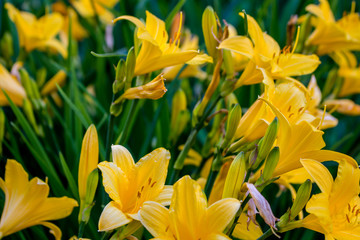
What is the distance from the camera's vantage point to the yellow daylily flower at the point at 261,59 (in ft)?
2.32

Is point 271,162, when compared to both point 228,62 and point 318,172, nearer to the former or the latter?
point 318,172

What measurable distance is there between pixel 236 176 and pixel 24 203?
0.33 meters

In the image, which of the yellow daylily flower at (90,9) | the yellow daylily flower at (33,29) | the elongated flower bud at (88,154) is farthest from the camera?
the yellow daylily flower at (90,9)

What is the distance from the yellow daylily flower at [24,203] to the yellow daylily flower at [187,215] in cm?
17

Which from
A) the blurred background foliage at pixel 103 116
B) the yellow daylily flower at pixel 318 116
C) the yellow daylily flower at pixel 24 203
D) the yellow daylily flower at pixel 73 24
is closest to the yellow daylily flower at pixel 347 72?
the blurred background foliage at pixel 103 116

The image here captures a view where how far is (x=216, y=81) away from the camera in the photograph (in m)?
0.77

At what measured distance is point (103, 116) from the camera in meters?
0.98

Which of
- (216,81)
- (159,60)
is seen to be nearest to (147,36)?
(159,60)

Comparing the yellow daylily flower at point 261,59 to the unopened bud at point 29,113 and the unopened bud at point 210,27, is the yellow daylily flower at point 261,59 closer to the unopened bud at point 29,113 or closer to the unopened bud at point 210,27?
the unopened bud at point 210,27

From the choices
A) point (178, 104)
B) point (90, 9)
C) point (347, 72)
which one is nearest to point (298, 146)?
point (178, 104)

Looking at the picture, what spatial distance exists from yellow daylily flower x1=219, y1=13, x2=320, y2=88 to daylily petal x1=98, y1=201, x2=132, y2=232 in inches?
13.0

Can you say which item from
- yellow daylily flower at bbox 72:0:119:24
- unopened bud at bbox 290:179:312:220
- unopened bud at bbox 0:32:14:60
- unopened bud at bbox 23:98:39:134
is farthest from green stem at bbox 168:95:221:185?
yellow daylily flower at bbox 72:0:119:24

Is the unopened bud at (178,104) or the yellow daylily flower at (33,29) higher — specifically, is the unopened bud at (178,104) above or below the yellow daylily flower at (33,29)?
below

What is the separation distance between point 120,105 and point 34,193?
0.20 m
